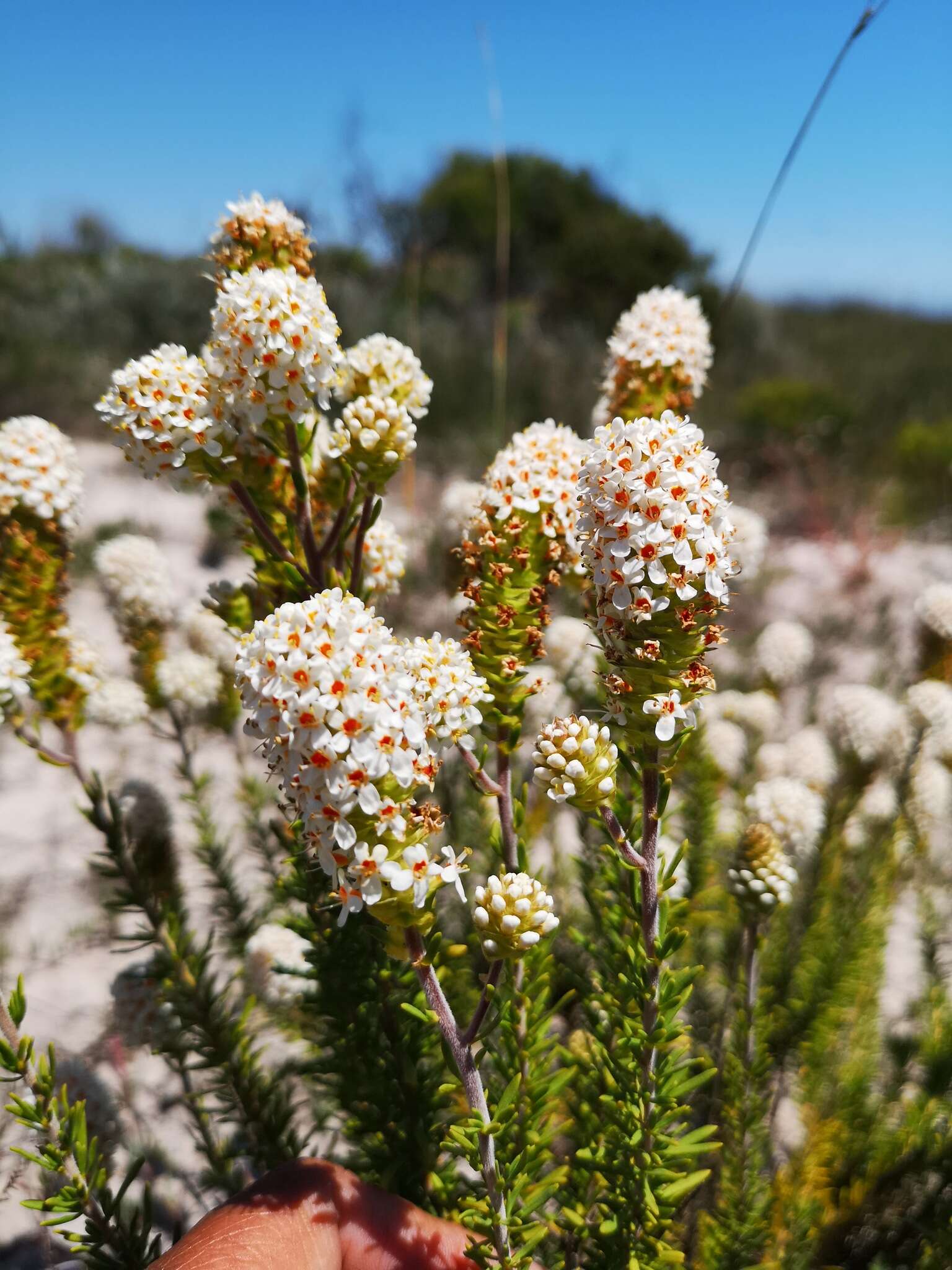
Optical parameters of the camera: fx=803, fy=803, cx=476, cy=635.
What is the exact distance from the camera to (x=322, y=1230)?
1865mm

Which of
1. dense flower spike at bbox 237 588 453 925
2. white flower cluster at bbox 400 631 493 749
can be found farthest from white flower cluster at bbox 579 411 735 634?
dense flower spike at bbox 237 588 453 925

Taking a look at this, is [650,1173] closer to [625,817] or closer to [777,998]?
[625,817]

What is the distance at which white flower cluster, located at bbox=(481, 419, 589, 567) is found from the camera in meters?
2.05

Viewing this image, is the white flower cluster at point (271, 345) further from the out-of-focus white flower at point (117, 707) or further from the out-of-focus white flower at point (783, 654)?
the out-of-focus white flower at point (783, 654)

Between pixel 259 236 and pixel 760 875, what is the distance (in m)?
2.35

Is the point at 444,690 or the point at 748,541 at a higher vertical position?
the point at 748,541

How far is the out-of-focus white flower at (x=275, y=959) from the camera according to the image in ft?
11.4

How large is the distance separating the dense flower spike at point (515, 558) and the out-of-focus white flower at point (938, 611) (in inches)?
112

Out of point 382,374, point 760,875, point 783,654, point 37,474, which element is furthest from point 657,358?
point 783,654

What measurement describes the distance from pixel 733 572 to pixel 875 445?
1778cm

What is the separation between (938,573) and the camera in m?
11.6

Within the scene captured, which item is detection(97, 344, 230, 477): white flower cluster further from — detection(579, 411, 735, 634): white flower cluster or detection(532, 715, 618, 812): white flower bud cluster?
detection(532, 715, 618, 812): white flower bud cluster

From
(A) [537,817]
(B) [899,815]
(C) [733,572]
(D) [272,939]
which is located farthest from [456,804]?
(C) [733,572]

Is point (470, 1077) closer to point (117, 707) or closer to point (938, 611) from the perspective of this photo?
point (117, 707)
